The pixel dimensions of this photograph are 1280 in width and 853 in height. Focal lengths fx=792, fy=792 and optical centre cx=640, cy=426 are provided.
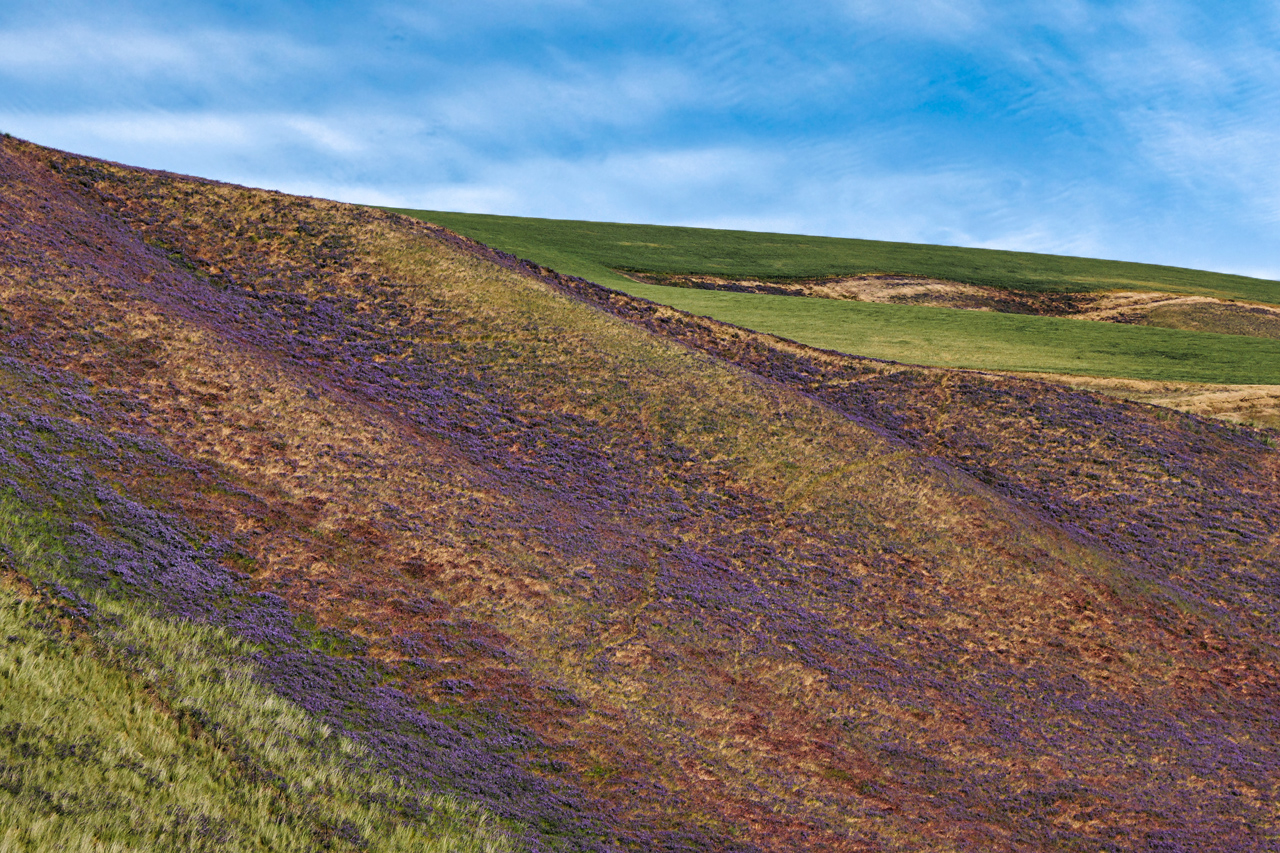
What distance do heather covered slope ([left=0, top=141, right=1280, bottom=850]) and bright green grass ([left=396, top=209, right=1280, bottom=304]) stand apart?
30568 mm

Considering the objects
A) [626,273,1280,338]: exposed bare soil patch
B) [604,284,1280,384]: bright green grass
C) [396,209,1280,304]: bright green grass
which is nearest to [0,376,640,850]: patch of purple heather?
[604,284,1280,384]: bright green grass

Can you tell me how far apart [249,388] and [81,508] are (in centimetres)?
553

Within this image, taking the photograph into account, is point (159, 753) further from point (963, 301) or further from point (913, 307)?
point (963, 301)

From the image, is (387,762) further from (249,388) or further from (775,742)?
(249,388)

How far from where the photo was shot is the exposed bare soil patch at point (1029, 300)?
56.0 metres

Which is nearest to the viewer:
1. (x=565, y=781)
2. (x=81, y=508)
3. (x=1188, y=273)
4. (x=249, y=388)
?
(x=565, y=781)

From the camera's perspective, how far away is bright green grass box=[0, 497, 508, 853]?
739 cm

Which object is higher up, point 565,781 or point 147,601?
point 147,601

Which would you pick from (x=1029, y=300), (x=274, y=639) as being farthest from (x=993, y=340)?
(x=274, y=639)

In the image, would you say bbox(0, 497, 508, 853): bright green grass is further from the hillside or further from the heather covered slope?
the hillside

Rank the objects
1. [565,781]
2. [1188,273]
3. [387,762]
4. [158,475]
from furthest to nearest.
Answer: [1188,273]
[158,475]
[565,781]
[387,762]

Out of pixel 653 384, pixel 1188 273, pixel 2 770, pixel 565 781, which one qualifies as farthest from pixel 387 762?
pixel 1188 273

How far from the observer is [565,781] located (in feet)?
38.1

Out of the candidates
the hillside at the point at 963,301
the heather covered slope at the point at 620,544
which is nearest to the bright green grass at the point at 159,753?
the heather covered slope at the point at 620,544
